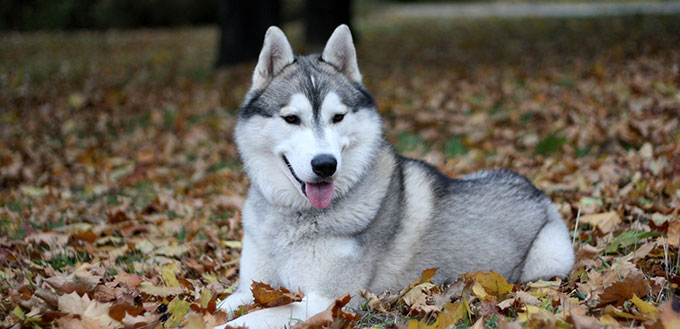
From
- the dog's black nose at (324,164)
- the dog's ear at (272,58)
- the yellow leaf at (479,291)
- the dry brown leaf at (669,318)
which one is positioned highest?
the dog's ear at (272,58)

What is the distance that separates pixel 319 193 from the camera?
3395 mm

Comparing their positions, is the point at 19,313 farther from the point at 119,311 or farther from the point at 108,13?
the point at 108,13

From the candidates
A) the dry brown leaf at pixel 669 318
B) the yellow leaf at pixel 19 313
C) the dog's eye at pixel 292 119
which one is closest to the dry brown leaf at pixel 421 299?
the dry brown leaf at pixel 669 318

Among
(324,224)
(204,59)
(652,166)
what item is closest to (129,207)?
(324,224)

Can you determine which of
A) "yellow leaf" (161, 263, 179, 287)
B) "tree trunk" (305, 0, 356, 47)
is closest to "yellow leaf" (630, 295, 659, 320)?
"yellow leaf" (161, 263, 179, 287)

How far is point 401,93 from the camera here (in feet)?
35.6

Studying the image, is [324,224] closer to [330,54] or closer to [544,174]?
[330,54]

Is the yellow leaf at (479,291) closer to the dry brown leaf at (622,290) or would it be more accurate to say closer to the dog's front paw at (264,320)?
the dry brown leaf at (622,290)

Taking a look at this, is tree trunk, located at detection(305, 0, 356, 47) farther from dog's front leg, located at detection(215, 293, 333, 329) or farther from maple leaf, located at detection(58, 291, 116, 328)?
maple leaf, located at detection(58, 291, 116, 328)

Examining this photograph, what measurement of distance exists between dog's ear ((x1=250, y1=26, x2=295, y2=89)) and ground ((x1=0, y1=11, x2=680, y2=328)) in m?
1.43

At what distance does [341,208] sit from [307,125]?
566 mm

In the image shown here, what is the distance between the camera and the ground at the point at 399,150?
323 cm

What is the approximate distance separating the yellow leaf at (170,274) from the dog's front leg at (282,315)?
951 mm

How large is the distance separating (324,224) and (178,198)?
333 cm
